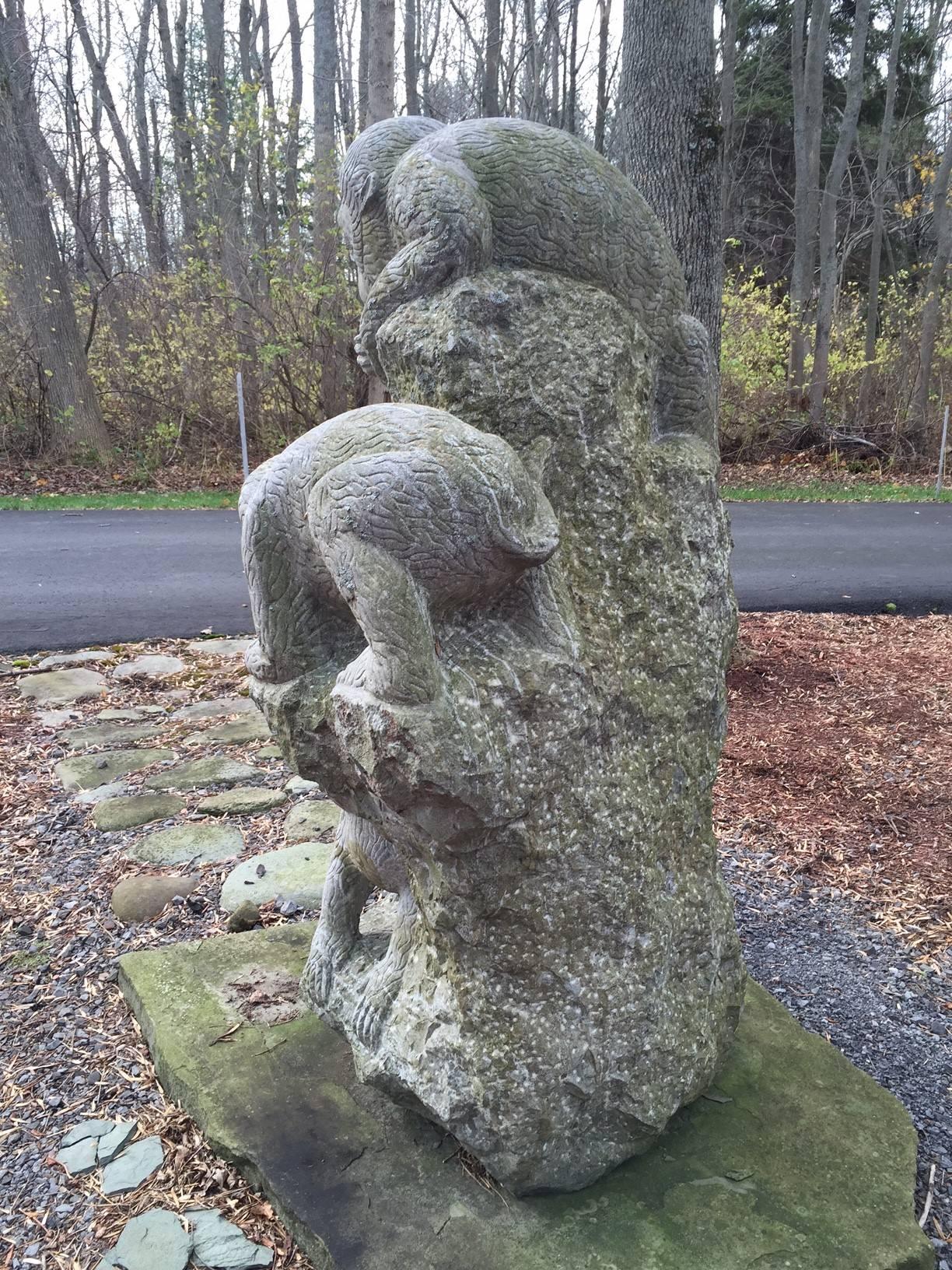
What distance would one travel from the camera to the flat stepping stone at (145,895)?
130 inches

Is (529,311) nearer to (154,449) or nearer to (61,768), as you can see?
(61,768)

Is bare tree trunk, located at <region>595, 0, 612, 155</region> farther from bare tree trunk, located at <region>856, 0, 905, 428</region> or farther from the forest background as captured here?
bare tree trunk, located at <region>856, 0, 905, 428</region>

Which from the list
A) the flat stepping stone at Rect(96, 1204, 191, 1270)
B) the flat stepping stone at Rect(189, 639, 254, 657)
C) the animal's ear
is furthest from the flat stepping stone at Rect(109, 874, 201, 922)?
the flat stepping stone at Rect(189, 639, 254, 657)

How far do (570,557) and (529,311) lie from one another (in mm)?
464

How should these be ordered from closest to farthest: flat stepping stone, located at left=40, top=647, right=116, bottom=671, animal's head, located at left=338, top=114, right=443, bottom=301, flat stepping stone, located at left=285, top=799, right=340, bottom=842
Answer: animal's head, located at left=338, top=114, right=443, bottom=301 → flat stepping stone, located at left=285, top=799, right=340, bottom=842 → flat stepping stone, located at left=40, top=647, right=116, bottom=671

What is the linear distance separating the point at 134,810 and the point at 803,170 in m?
15.2

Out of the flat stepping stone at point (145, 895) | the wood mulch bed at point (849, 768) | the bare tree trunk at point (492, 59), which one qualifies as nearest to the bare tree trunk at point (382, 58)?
the bare tree trunk at point (492, 59)

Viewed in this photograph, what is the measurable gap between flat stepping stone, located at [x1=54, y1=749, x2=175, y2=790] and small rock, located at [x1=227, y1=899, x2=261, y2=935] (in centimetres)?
146

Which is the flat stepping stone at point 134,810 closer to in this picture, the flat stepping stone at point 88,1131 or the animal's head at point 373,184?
the flat stepping stone at point 88,1131

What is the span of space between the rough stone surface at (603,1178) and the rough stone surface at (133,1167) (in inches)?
4.4

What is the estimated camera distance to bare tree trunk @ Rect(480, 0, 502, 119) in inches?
596

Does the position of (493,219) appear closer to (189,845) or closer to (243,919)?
(243,919)

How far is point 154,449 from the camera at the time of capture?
42.9 feet

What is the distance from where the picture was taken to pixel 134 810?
410 cm
